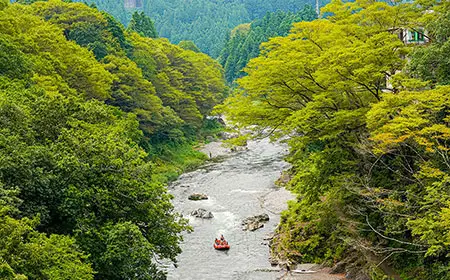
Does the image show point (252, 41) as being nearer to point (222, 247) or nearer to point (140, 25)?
point (140, 25)

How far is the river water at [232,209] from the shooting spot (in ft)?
84.0

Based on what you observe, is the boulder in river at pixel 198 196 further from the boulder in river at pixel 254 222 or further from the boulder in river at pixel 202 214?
the boulder in river at pixel 254 222

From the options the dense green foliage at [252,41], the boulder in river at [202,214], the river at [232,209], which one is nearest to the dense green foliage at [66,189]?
the river at [232,209]

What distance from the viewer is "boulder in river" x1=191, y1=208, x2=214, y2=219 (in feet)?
111

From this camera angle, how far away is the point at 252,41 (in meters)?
118

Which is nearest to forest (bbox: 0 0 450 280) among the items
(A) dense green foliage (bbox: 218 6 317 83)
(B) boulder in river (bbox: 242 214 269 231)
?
Answer: (B) boulder in river (bbox: 242 214 269 231)

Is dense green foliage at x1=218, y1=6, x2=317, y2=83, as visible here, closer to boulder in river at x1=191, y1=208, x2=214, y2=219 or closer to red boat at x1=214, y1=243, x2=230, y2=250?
boulder in river at x1=191, y1=208, x2=214, y2=219

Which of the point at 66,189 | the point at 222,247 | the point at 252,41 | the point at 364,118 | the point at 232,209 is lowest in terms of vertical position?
the point at 66,189

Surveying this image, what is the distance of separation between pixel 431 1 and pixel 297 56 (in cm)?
620

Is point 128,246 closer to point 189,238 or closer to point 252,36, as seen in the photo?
point 189,238

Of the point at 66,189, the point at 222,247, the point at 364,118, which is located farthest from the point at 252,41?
the point at 66,189

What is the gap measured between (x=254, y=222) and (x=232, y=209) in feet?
13.0

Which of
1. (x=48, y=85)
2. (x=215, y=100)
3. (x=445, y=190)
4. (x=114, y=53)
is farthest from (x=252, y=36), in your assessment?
(x=445, y=190)

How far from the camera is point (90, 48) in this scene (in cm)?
4988
